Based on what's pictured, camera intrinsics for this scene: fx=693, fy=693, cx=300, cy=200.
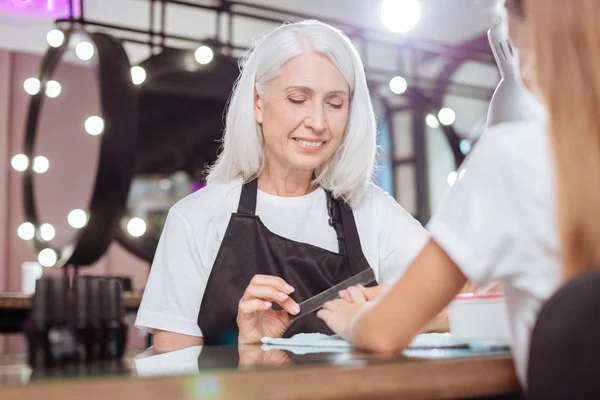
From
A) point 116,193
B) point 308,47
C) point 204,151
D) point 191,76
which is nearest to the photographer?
point 308,47

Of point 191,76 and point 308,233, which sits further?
point 191,76

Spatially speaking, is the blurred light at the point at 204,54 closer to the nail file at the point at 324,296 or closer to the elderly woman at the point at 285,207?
the elderly woman at the point at 285,207

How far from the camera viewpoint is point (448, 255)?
921mm

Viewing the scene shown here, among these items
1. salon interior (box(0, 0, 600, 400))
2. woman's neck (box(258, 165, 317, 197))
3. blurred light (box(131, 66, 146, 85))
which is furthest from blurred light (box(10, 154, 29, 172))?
woman's neck (box(258, 165, 317, 197))

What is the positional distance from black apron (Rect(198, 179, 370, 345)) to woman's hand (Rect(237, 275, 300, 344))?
15cm

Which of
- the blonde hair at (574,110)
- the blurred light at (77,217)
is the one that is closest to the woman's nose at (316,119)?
the blonde hair at (574,110)

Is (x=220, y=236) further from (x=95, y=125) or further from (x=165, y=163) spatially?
(x=165, y=163)

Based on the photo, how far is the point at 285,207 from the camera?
6.82 feet

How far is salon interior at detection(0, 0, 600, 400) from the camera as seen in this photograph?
0.82 meters

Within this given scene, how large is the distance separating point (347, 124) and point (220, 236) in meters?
0.52

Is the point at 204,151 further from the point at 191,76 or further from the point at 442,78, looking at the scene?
the point at 442,78

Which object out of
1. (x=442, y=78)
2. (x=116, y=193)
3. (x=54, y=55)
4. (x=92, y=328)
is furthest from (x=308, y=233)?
(x=442, y=78)

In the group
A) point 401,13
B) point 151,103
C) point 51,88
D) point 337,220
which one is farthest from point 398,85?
point 337,220

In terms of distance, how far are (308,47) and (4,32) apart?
5.93 m
